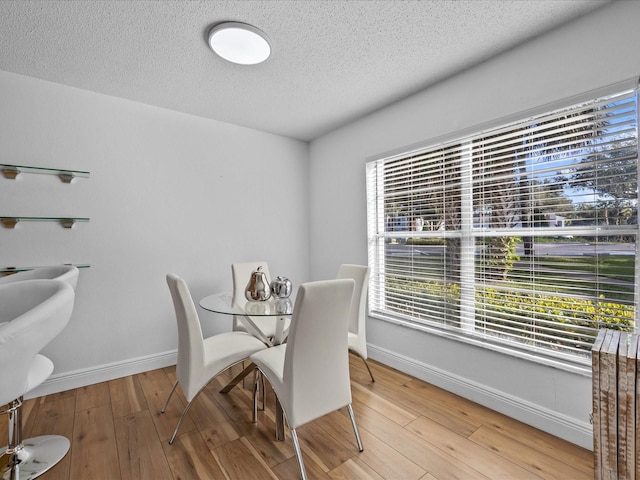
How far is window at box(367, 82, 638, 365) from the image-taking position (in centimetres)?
164

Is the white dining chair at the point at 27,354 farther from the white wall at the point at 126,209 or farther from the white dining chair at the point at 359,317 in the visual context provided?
the white dining chair at the point at 359,317

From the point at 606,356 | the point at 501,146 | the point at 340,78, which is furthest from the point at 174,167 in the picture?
the point at 606,356

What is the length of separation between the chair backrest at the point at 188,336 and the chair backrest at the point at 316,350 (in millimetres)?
580

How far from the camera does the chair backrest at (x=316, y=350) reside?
1482 millimetres

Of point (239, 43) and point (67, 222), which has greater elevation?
point (239, 43)

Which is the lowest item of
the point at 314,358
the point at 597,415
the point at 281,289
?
the point at 597,415

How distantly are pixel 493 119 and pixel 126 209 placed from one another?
3.07 metres

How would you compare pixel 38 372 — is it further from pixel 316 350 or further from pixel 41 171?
pixel 41 171

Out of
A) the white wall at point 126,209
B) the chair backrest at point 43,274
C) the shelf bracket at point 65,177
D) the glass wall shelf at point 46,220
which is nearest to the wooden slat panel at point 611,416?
the chair backrest at point 43,274

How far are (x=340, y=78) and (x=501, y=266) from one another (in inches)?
72.6

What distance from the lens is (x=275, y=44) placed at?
195cm

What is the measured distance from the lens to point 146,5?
63.9 inches

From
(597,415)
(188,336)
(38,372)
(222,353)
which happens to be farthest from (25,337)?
(597,415)

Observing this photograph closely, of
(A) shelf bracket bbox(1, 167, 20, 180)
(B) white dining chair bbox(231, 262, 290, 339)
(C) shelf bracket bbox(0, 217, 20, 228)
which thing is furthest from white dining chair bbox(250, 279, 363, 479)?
(A) shelf bracket bbox(1, 167, 20, 180)
